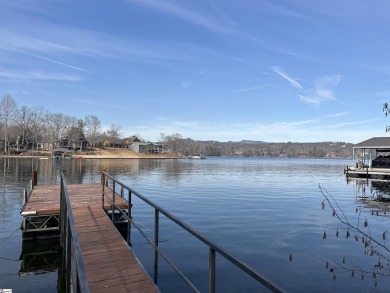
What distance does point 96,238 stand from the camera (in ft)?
26.5

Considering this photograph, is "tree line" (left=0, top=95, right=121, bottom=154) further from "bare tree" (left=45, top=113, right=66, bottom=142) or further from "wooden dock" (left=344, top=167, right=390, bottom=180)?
"wooden dock" (left=344, top=167, right=390, bottom=180)

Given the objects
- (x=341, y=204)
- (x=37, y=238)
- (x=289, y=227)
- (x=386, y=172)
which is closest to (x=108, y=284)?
(x=37, y=238)

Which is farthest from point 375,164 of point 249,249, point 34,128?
point 34,128

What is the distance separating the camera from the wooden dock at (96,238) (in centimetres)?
566

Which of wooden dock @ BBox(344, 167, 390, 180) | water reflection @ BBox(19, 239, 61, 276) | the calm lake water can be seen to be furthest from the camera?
wooden dock @ BBox(344, 167, 390, 180)

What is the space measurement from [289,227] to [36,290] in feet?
33.9

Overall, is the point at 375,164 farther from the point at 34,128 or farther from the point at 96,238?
the point at 34,128

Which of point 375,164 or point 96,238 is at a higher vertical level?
point 375,164

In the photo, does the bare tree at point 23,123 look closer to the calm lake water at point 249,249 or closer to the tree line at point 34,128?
the tree line at point 34,128

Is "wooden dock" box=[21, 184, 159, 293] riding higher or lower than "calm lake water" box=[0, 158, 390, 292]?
higher

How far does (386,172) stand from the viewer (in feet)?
132

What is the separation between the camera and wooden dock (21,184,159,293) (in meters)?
5.66

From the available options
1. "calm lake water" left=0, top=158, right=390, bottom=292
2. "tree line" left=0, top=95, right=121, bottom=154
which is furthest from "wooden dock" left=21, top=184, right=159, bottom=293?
"tree line" left=0, top=95, right=121, bottom=154

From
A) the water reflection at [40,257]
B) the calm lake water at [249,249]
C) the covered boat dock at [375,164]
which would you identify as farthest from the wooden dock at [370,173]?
the water reflection at [40,257]
